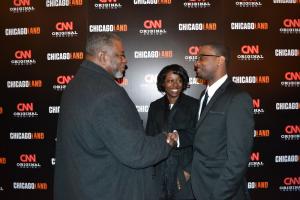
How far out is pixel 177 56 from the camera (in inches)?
165

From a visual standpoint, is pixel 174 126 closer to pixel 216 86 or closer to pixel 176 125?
pixel 176 125

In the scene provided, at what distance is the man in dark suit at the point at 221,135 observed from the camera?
1.88 meters

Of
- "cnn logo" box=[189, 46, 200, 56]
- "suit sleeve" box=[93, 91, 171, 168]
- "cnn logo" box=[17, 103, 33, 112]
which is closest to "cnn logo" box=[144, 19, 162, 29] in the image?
"cnn logo" box=[189, 46, 200, 56]

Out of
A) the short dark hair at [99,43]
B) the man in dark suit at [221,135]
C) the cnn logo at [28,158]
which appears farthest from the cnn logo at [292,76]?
the cnn logo at [28,158]

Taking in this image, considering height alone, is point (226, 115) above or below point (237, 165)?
above

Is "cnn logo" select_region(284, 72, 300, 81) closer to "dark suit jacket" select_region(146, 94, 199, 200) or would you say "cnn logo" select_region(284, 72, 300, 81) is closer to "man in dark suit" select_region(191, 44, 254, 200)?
"dark suit jacket" select_region(146, 94, 199, 200)

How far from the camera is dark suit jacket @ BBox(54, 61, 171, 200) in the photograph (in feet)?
5.54

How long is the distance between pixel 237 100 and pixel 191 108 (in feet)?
3.87

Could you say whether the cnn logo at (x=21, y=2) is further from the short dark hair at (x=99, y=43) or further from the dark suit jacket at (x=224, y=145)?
the dark suit jacket at (x=224, y=145)

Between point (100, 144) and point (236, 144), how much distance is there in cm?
79

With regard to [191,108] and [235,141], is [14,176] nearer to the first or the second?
[191,108]

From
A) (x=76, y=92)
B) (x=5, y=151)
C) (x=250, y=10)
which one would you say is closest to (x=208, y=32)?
(x=250, y=10)

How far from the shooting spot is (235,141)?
6.14 ft

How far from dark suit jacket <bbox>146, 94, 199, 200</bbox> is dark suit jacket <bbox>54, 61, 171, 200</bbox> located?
0.98 m
